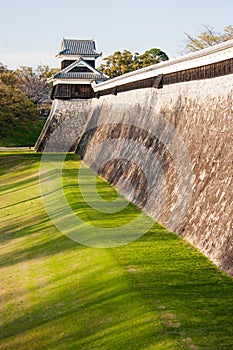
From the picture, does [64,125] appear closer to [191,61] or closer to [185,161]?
[191,61]

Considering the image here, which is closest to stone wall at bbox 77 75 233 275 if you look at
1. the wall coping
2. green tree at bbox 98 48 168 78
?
the wall coping

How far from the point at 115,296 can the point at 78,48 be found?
33.6 m

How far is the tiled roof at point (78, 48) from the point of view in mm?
40812

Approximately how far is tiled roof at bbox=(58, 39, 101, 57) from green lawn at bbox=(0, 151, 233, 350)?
27.2 meters

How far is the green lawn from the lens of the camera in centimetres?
779

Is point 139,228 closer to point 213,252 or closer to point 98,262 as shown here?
point 98,262

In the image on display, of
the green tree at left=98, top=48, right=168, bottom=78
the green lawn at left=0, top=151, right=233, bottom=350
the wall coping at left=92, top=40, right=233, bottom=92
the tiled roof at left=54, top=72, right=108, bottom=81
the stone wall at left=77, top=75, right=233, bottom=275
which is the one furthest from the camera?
the green tree at left=98, top=48, right=168, bottom=78

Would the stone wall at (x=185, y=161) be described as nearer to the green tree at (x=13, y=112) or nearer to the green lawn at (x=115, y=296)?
the green lawn at (x=115, y=296)

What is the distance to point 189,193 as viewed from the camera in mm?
12562

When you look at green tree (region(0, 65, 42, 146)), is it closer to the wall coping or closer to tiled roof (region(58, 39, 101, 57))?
tiled roof (region(58, 39, 101, 57))

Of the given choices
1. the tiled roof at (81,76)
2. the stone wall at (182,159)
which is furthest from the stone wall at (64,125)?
the stone wall at (182,159)

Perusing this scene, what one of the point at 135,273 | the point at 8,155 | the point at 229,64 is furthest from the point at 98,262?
the point at 8,155

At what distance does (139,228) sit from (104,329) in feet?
17.6

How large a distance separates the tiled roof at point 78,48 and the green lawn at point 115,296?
89.1 ft
